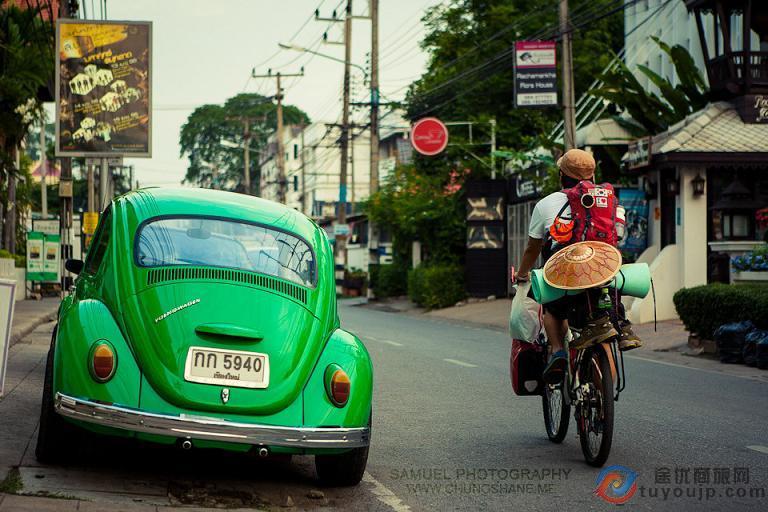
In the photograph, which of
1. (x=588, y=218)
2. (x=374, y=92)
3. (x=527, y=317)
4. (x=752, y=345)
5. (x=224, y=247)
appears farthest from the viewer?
(x=374, y=92)

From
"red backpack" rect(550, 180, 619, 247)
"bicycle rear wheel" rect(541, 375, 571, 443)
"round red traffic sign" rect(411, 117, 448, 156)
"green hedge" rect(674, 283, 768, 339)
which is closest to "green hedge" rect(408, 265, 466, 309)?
"round red traffic sign" rect(411, 117, 448, 156)

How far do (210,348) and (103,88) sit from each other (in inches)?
696

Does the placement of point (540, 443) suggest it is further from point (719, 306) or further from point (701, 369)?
point (719, 306)

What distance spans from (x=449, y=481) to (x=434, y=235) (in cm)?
3528

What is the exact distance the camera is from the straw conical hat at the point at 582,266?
734 centimetres

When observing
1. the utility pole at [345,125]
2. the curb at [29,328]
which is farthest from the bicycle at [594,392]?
the utility pole at [345,125]

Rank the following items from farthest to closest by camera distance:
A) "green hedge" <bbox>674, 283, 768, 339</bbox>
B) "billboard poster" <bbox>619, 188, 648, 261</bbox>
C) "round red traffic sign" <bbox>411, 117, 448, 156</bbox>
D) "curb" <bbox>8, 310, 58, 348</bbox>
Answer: "round red traffic sign" <bbox>411, 117, 448, 156</bbox>, "billboard poster" <bbox>619, 188, 648, 261</bbox>, "curb" <bbox>8, 310, 58, 348</bbox>, "green hedge" <bbox>674, 283, 768, 339</bbox>

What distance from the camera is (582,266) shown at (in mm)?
7371

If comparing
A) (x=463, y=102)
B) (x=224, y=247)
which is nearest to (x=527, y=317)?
(x=224, y=247)

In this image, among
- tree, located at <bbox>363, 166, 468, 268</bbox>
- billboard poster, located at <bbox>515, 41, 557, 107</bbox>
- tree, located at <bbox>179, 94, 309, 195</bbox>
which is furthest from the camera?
tree, located at <bbox>179, 94, 309, 195</bbox>

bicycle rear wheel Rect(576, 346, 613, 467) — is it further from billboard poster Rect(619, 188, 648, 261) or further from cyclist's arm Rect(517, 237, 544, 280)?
billboard poster Rect(619, 188, 648, 261)

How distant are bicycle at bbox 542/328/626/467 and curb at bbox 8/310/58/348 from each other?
9.66 m

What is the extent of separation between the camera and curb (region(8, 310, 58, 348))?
717 inches

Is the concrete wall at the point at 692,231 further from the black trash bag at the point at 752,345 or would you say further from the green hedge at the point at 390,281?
the green hedge at the point at 390,281
